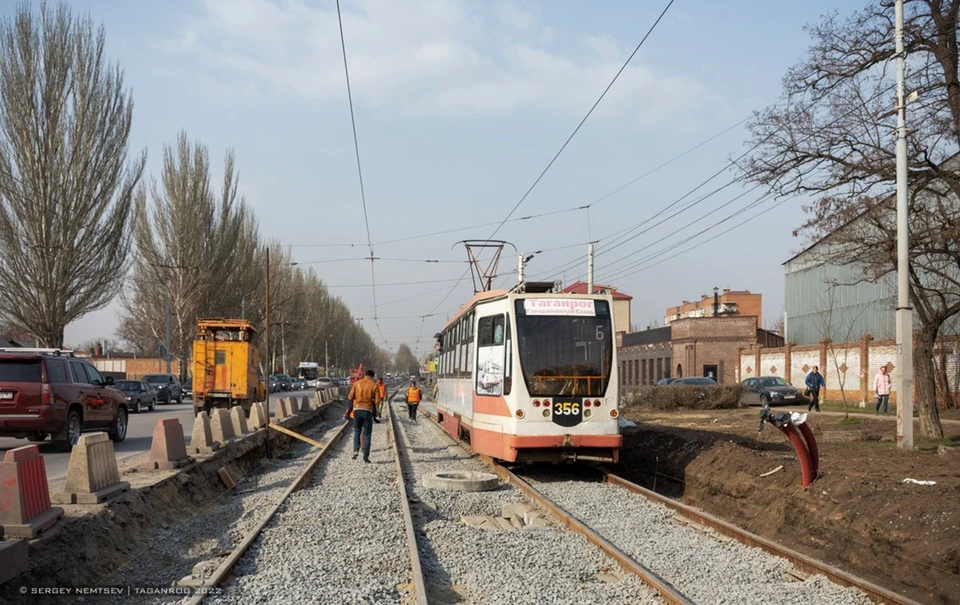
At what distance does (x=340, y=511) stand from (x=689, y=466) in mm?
6584

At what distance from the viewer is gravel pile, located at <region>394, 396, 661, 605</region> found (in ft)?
22.6

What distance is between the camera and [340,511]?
10734 mm

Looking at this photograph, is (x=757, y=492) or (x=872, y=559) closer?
(x=872, y=559)

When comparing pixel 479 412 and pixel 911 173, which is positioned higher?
pixel 911 173

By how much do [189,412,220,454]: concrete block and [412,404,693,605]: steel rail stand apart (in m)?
5.50

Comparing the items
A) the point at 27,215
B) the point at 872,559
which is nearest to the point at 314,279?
the point at 27,215

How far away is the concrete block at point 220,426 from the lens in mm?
16953

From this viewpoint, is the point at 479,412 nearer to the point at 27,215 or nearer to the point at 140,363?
the point at 27,215

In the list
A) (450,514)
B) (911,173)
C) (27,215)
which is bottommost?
(450,514)

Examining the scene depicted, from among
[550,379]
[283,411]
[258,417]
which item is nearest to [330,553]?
[550,379]

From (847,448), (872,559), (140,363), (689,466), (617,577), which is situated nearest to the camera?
(617,577)

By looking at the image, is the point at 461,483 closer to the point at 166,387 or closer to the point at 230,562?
the point at 230,562

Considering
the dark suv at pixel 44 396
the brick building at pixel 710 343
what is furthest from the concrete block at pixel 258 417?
the brick building at pixel 710 343

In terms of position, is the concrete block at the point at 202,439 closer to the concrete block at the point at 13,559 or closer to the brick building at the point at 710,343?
the concrete block at the point at 13,559
